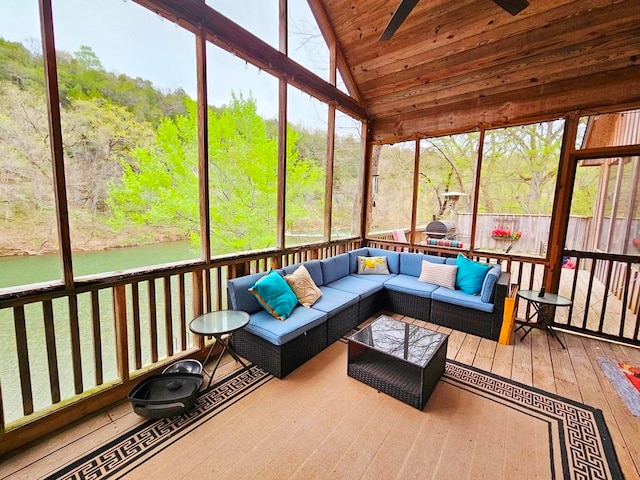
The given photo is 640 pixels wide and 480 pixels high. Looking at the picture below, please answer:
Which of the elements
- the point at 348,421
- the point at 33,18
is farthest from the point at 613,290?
the point at 33,18

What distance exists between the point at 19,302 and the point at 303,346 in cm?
202

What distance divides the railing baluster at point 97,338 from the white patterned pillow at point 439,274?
3.65m

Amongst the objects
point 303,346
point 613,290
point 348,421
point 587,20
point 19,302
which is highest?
point 587,20

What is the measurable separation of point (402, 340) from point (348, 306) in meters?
0.81

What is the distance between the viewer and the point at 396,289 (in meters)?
3.91

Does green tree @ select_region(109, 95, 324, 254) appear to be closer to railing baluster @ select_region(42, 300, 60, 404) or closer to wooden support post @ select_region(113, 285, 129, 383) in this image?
wooden support post @ select_region(113, 285, 129, 383)

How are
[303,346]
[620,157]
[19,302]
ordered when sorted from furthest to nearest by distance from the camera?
[620,157] < [303,346] < [19,302]

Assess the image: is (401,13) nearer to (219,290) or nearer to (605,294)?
(219,290)

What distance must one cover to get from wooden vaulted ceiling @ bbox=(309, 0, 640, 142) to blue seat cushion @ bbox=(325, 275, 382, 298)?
2535 mm

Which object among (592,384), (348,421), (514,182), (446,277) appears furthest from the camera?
(514,182)

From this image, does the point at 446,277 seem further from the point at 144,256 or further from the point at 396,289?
the point at 144,256

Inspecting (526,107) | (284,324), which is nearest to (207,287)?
(284,324)

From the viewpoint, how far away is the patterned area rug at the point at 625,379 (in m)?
2.27

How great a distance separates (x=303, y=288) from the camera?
10.2 feet
